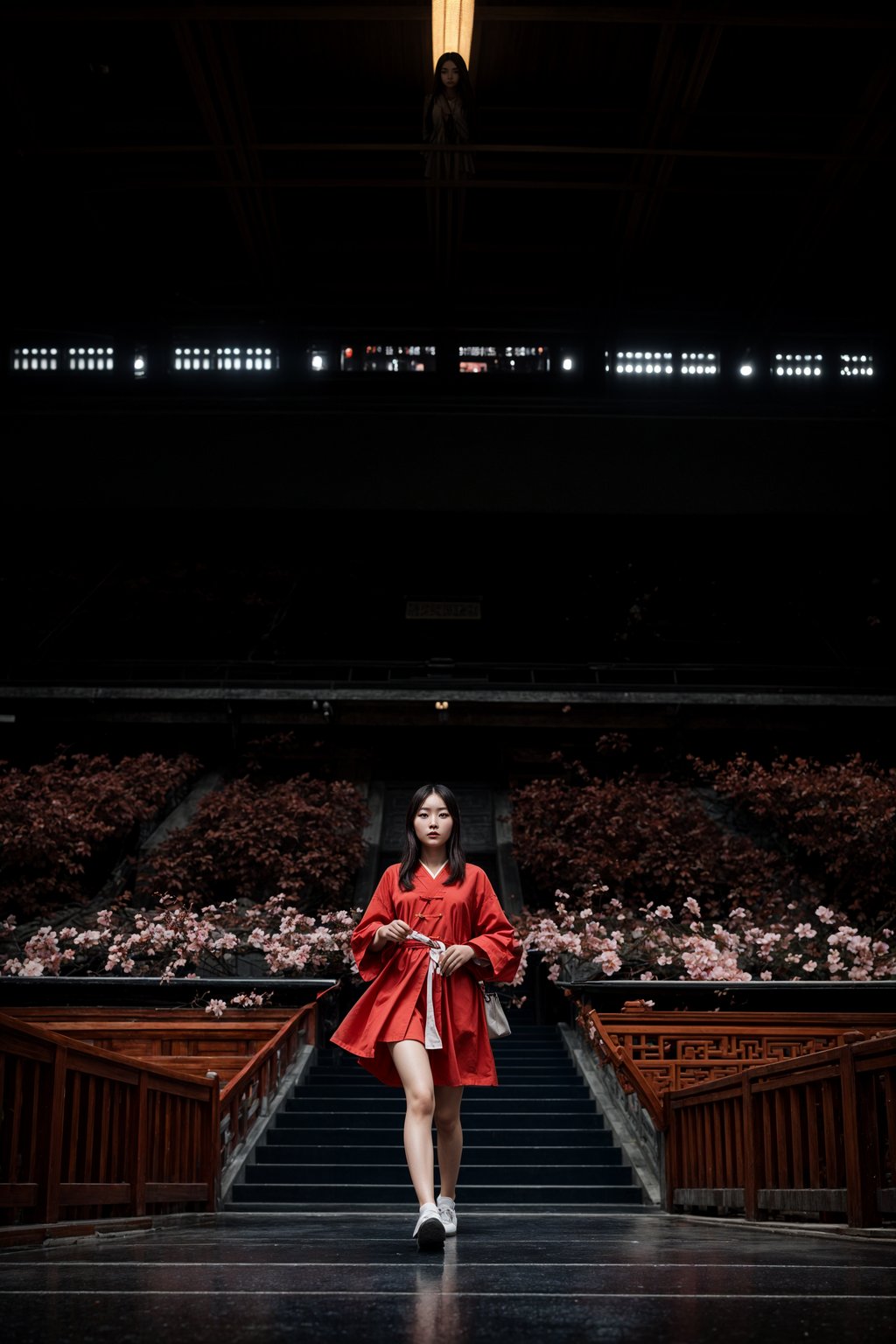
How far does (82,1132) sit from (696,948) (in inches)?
273

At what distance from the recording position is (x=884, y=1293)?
2484mm

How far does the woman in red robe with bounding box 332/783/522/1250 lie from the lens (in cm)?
402

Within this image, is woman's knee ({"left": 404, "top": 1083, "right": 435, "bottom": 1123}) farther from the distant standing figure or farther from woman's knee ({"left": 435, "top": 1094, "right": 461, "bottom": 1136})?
the distant standing figure

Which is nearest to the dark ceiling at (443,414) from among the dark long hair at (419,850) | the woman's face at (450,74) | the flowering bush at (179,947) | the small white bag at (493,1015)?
the woman's face at (450,74)

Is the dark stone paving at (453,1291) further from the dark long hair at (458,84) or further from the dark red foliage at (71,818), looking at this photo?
the dark red foliage at (71,818)

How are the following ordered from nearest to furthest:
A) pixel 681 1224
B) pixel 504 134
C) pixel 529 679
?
pixel 681 1224
pixel 504 134
pixel 529 679

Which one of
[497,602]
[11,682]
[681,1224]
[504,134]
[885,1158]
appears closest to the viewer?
[885,1158]

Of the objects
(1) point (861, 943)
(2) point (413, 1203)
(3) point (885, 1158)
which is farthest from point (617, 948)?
(3) point (885, 1158)

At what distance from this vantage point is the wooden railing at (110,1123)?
4102mm

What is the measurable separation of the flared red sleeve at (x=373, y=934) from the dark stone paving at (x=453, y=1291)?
0.86 metres

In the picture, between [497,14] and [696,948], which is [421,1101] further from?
[497,14]

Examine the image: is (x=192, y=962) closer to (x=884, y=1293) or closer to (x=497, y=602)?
(x=497, y=602)

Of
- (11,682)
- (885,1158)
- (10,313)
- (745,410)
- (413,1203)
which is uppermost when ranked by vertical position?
(10,313)

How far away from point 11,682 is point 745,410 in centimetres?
998
